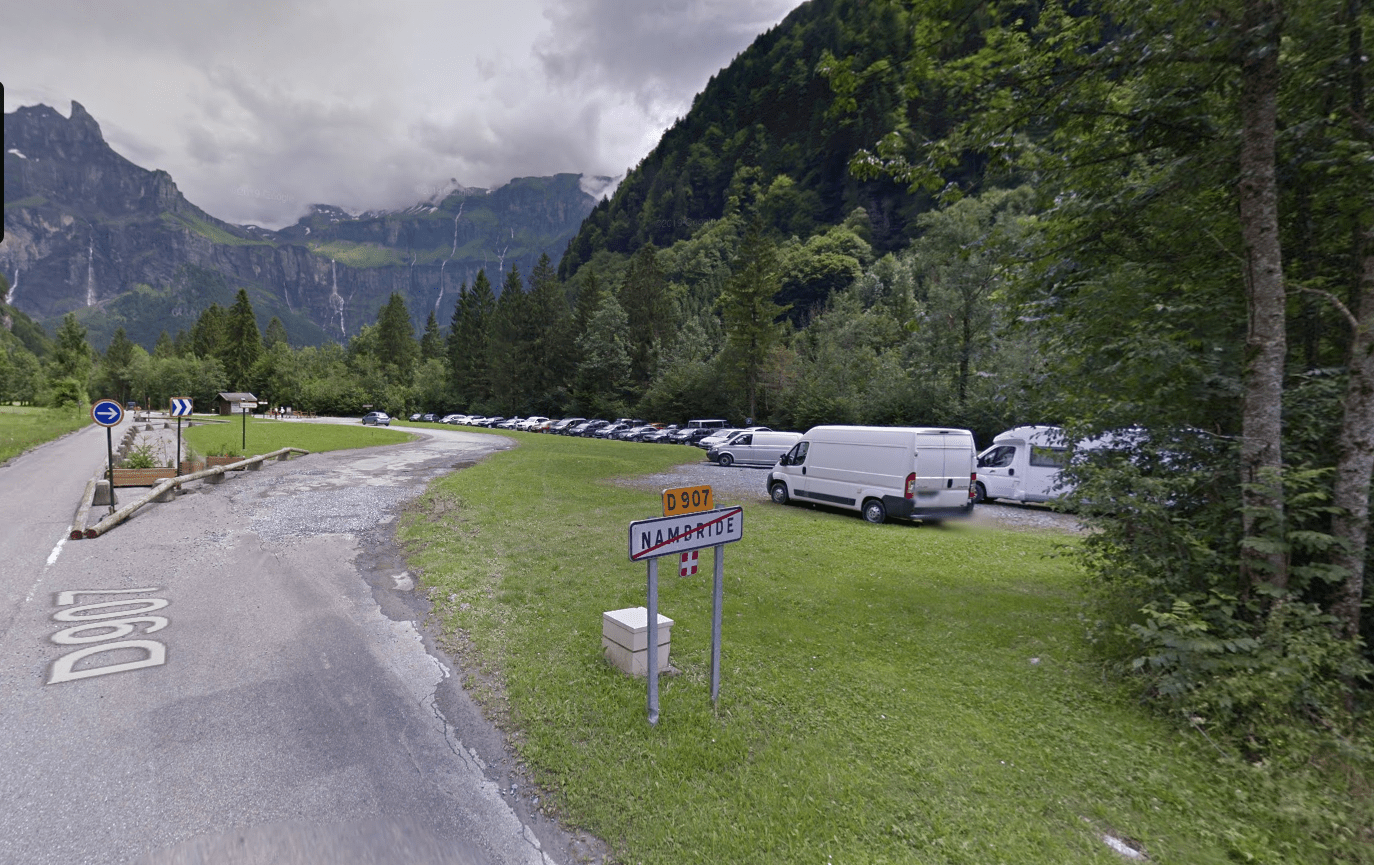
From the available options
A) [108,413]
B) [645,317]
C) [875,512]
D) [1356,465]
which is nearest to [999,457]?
[875,512]

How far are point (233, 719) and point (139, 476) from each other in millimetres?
17230

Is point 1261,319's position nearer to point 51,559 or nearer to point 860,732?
point 860,732

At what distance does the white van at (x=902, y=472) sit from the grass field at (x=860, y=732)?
398cm

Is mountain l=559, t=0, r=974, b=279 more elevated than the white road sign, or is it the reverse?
mountain l=559, t=0, r=974, b=279

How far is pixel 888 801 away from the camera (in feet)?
14.7

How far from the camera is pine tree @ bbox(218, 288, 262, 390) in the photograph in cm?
8669

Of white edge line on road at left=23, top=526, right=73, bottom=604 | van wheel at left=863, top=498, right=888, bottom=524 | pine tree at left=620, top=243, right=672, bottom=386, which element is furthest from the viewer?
pine tree at left=620, top=243, right=672, bottom=386

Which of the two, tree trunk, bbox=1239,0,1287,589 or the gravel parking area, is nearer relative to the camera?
tree trunk, bbox=1239,0,1287,589

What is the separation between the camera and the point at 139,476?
59.6 feet

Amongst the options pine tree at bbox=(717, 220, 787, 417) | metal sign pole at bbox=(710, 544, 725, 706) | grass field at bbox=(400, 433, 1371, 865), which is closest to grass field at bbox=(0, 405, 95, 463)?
grass field at bbox=(400, 433, 1371, 865)

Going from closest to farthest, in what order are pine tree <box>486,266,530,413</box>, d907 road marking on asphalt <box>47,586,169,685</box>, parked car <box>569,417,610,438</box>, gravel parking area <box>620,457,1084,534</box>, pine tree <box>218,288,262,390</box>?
d907 road marking on asphalt <box>47,586,169,685</box> → gravel parking area <box>620,457,1084,534</box> → parked car <box>569,417,610,438</box> → pine tree <box>486,266,530,413</box> → pine tree <box>218,288,262,390</box>

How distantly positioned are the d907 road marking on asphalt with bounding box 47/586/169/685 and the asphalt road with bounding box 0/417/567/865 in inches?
1.2

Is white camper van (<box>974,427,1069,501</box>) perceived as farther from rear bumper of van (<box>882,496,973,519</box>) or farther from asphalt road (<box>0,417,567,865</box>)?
asphalt road (<box>0,417,567,865</box>)

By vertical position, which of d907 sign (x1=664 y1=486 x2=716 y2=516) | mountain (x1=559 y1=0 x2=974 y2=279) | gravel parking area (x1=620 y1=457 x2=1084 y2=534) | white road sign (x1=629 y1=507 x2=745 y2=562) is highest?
mountain (x1=559 y1=0 x2=974 y2=279)
